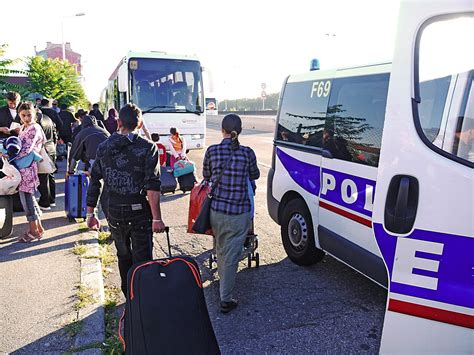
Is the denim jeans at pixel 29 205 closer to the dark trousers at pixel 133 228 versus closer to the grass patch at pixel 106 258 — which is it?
the grass patch at pixel 106 258

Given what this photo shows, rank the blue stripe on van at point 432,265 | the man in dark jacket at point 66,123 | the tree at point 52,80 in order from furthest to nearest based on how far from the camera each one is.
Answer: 1. the tree at point 52,80
2. the man in dark jacket at point 66,123
3. the blue stripe on van at point 432,265

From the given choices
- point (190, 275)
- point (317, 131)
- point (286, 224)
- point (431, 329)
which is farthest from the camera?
point (286, 224)

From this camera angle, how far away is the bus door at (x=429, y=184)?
1.76 m

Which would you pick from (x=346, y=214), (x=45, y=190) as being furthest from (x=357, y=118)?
(x=45, y=190)

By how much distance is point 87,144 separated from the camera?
5.72 meters

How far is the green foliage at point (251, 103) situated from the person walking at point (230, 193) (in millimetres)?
49701

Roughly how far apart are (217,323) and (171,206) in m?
4.27

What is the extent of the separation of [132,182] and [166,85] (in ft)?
29.9

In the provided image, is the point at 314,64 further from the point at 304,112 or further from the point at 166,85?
the point at 166,85

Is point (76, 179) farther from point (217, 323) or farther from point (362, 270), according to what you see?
point (362, 270)

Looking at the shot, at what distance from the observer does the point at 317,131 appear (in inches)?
171

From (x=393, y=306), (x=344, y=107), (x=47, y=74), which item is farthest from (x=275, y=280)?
(x=47, y=74)

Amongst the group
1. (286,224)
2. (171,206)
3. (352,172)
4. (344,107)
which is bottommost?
(171,206)

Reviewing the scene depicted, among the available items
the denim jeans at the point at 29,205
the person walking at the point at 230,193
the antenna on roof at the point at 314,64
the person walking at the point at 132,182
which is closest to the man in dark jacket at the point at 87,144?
the denim jeans at the point at 29,205
